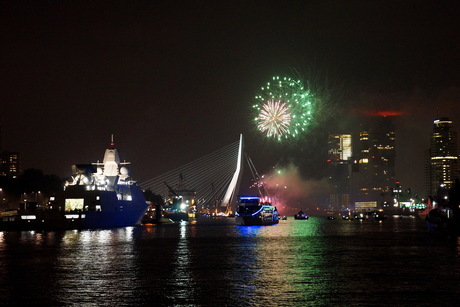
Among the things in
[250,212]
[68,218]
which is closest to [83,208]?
[68,218]

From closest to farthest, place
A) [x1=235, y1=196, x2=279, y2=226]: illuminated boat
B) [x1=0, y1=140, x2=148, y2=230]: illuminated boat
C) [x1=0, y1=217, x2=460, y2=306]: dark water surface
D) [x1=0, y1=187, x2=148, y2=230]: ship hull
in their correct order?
[x1=0, y1=217, x2=460, y2=306]: dark water surface, [x1=0, y1=187, x2=148, y2=230]: ship hull, [x1=0, y1=140, x2=148, y2=230]: illuminated boat, [x1=235, y1=196, x2=279, y2=226]: illuminated boat

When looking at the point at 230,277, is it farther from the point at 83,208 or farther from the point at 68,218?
the point at 83,208

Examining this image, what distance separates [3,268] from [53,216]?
83.8m

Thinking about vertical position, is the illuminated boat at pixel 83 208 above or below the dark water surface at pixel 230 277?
above

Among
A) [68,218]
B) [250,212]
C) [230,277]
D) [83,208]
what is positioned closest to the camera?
[230,277]

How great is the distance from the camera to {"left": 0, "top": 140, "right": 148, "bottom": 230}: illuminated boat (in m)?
132

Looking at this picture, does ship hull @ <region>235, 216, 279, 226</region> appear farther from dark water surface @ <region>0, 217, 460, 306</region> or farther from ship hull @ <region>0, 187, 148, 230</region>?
dark water surface @ <region>0, 217, 460, 306</region>

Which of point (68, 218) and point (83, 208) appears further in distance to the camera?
point (83, 208)

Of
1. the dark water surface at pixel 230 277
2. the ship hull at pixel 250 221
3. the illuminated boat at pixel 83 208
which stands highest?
the illuminated boat at pixel 83 208

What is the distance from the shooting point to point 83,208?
13375cm

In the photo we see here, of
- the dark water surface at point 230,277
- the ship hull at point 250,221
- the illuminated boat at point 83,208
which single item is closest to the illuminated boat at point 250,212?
the ship hull at point 250,221

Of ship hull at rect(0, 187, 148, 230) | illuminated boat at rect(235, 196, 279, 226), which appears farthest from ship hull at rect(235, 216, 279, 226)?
ship hull at rect(0, 187, 148, 230)

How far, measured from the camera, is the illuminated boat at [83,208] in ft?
432

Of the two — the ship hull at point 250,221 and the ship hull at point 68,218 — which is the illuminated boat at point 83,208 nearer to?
the ship hull at point 68,218
